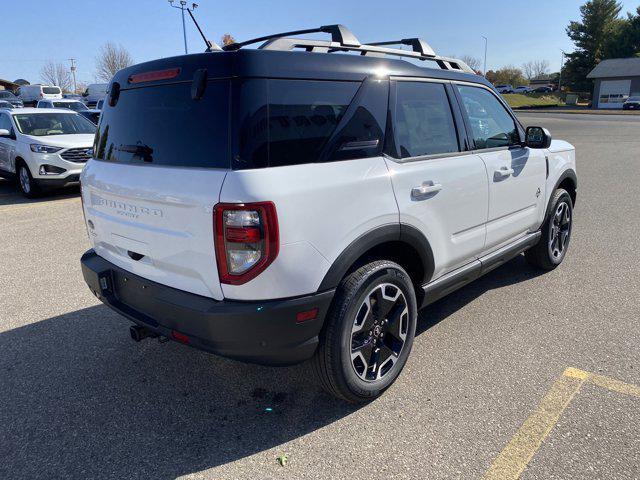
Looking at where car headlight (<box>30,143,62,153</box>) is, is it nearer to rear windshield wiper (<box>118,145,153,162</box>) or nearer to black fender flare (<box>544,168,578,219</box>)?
rear windshield wiper (<box>118,145,153,162</box>)

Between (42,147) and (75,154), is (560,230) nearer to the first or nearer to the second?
(75,154)

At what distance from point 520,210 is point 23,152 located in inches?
379

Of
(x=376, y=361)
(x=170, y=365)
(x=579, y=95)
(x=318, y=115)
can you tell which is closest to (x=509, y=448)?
(x=376, y=361)

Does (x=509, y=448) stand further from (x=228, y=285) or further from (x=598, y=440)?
(x=228, y=285)

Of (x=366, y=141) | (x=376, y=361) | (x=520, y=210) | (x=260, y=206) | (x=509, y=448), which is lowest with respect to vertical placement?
(x=509, y=448)

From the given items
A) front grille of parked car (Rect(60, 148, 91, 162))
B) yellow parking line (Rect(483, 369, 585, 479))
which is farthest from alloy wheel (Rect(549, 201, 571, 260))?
front grille of parked car (Rect(60, 148, 91, 162))

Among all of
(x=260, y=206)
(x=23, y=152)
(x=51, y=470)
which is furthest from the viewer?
(x=23, y=152)

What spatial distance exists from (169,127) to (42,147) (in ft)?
27.7

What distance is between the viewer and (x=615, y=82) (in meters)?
61.9

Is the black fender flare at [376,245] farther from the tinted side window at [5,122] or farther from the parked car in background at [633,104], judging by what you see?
the parked car in background at [633,104]

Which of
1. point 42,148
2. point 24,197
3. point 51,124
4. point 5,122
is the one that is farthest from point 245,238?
point 5,122

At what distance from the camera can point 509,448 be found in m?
2.50

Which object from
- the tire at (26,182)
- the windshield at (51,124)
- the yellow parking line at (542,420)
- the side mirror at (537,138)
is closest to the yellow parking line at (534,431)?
the yellow parking line at (542,420)

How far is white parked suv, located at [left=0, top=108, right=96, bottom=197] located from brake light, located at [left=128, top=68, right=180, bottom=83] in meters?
6.79
